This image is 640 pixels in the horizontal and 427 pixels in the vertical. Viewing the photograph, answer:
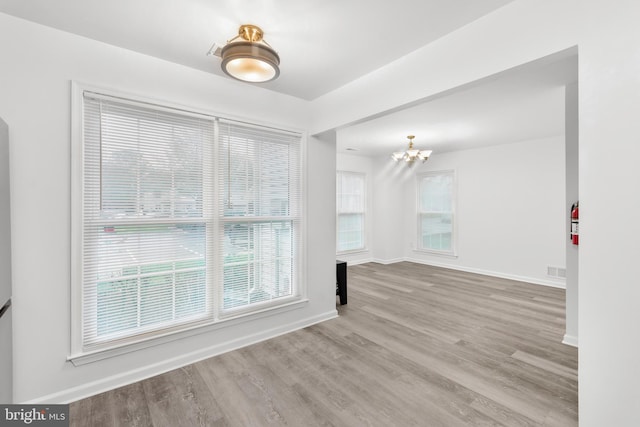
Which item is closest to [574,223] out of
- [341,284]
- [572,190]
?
[572,190]

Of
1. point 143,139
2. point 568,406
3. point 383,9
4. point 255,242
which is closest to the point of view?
point 383,9

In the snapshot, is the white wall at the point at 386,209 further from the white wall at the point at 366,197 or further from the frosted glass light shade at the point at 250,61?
the frosted glass light shade at the point at 250,61

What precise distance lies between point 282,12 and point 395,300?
3863 millimetres

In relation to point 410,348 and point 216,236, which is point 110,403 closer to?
point 216,236

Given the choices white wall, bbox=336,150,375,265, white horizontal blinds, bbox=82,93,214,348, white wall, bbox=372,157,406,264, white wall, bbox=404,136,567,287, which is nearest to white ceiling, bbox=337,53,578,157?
white wall, bbox=404,136,567,287

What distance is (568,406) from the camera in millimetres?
1960

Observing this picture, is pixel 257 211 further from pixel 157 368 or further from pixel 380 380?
pixel 380 380

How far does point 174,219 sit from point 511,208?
5.89m

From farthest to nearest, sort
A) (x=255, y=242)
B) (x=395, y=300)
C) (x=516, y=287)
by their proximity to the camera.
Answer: (x=516, y=287) → (x=395, y=300) → (x=255, y=242)

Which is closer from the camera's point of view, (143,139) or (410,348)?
(143,139)

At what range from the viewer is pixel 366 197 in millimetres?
7070

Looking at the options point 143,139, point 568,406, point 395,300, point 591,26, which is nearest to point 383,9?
point 591,26

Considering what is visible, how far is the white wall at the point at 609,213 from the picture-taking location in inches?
52.5

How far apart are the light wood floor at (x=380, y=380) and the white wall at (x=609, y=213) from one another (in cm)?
65
